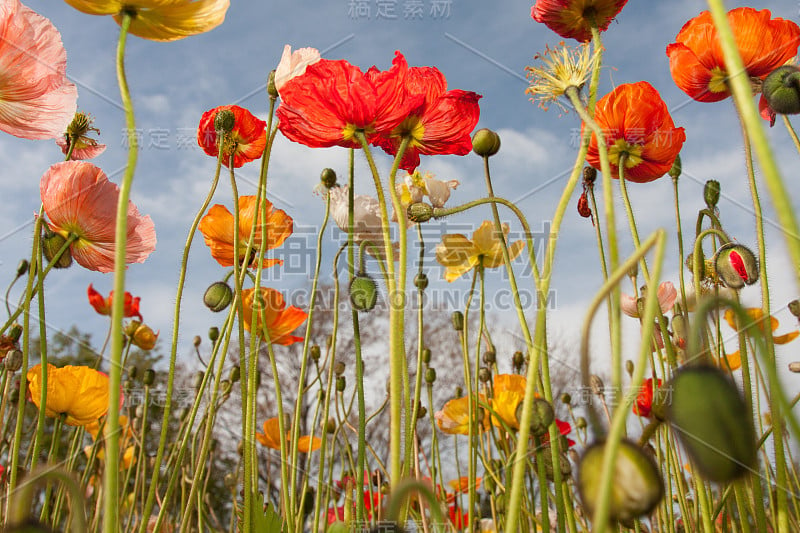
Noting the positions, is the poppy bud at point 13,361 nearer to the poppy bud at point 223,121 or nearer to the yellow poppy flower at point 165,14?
the poppy bud at point 223,121

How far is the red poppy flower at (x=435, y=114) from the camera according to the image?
2.92ft

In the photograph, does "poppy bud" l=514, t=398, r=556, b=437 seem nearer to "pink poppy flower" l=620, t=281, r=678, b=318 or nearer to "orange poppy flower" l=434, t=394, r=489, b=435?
"pink poppy flower" l=620, t=281, r=678, b=318

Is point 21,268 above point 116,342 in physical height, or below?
above

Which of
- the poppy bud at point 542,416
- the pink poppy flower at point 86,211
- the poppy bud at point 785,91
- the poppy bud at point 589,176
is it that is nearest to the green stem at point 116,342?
the poppy bud at point 542,416

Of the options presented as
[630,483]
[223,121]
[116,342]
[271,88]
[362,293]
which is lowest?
[630,483]

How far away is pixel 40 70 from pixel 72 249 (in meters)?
0.37

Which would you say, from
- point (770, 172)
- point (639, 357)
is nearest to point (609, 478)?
point (639, 357)

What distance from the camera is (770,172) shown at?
299 millimetres

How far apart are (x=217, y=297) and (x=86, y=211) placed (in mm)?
284

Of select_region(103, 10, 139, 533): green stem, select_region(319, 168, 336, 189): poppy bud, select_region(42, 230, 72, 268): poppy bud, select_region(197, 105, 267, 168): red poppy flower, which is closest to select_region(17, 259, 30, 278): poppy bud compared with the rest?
select_region(42, 230, 72, 268): poppy bud

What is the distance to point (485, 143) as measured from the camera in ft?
3.48

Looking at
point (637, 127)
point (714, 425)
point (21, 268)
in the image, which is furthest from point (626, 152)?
point (21, 268)

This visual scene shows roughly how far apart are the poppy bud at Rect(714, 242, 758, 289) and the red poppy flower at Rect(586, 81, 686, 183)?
Answer: 216mm

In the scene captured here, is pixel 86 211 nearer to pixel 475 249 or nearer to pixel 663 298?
pixel 475 249
